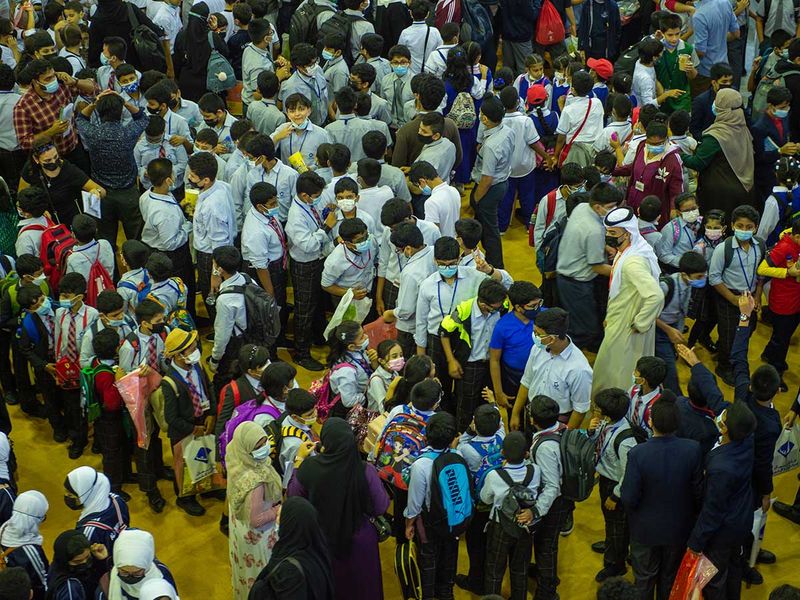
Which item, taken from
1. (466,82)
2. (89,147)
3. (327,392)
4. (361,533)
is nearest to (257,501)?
(361,533)

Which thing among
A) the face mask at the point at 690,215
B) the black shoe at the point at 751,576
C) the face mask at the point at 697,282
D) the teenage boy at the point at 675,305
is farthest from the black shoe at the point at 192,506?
the face mask at the point at 690,215

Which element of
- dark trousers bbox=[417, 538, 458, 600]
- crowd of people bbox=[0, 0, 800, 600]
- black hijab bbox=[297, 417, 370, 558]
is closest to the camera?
black hijab bbox=[297, 417, 370, 558]

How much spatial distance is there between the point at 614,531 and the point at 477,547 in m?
0.84

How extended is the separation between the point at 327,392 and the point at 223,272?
126cm

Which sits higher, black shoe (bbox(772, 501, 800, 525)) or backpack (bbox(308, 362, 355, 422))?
backpack (bbox(308, 362, 355, 422))

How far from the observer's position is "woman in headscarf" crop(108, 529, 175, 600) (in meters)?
5.21

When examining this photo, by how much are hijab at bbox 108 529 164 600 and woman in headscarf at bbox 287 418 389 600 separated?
2.79 ft

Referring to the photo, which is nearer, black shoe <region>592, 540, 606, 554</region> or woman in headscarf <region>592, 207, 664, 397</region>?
black shoe <region>592, 540, 606, 554</region>

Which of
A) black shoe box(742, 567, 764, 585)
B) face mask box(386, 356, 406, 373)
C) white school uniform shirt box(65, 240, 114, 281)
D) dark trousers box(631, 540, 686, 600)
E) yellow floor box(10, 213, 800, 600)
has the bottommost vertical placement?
yellow floor box(10, 213, 800, 600)

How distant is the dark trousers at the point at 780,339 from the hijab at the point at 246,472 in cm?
442

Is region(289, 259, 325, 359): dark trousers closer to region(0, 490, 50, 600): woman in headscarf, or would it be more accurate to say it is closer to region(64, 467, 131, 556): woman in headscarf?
region(64, 467, 131, 556): woman in headscarf

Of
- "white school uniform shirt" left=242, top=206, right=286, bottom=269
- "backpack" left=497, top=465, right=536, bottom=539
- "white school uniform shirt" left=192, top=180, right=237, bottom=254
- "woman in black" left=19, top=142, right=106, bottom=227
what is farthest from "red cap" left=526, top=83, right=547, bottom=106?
"backpack" left=497, top=465, right=536, bottom=539

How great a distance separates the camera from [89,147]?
914cm

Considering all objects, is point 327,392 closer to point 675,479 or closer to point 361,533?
point 361,533
